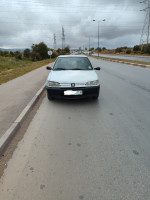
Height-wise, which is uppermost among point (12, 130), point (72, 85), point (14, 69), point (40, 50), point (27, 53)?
point (40, 50)

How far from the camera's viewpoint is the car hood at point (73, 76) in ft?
15.0

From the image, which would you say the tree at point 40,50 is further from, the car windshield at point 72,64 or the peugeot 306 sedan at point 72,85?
the peugeot 306 sedan at point 72,85

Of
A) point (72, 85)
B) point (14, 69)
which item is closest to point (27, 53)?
point (14, 69)

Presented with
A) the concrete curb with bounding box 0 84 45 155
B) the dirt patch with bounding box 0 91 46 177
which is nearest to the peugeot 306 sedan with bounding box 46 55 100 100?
the dirt patch with bounding box 0 91 46 177

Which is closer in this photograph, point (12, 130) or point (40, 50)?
point (12, 130)

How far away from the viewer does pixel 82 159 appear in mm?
2328

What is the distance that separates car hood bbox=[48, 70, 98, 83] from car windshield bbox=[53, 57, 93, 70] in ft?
1.19

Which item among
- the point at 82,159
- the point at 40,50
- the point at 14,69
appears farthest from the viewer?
the point at 40,50

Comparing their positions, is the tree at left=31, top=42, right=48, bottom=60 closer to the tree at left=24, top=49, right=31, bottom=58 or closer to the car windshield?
the tree at left=24, top=49, right=31, bottom=58

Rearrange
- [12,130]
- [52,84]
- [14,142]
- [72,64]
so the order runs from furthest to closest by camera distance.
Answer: [72,64]
[52,84]
[12,130]
[14,142]

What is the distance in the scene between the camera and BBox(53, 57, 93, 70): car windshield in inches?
217

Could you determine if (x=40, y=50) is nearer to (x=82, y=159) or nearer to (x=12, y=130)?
(x=12, y=130)

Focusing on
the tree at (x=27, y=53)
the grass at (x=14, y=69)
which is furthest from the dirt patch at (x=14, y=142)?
the tree at (x=27, y=53)

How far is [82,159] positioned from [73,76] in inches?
116
